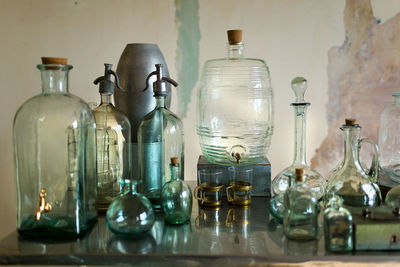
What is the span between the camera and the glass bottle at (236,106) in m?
1.16

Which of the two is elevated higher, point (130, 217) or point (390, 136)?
point (390, 136)

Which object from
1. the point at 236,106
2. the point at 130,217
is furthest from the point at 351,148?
the point at 130,217

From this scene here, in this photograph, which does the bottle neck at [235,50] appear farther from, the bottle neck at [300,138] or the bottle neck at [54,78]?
the bottle neck at [54,78]

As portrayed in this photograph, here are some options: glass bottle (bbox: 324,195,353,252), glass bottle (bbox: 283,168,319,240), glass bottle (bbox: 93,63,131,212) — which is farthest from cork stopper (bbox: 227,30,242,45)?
glass bottle (bbox: 324,195,353,252)

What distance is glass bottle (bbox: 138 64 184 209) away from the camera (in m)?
1.11

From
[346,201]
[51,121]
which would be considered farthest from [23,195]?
[346,201]

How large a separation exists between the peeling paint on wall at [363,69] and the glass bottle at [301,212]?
0.97m

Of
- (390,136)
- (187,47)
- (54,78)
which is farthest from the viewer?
(187,47)

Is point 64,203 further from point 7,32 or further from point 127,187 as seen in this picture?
point 7,32

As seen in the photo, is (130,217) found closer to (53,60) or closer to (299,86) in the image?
(53,60)

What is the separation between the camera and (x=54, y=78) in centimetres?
93

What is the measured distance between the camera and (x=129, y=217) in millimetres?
913

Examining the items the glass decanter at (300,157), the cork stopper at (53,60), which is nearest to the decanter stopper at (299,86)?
the glass decanter at (300,157)

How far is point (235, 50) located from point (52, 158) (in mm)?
565
